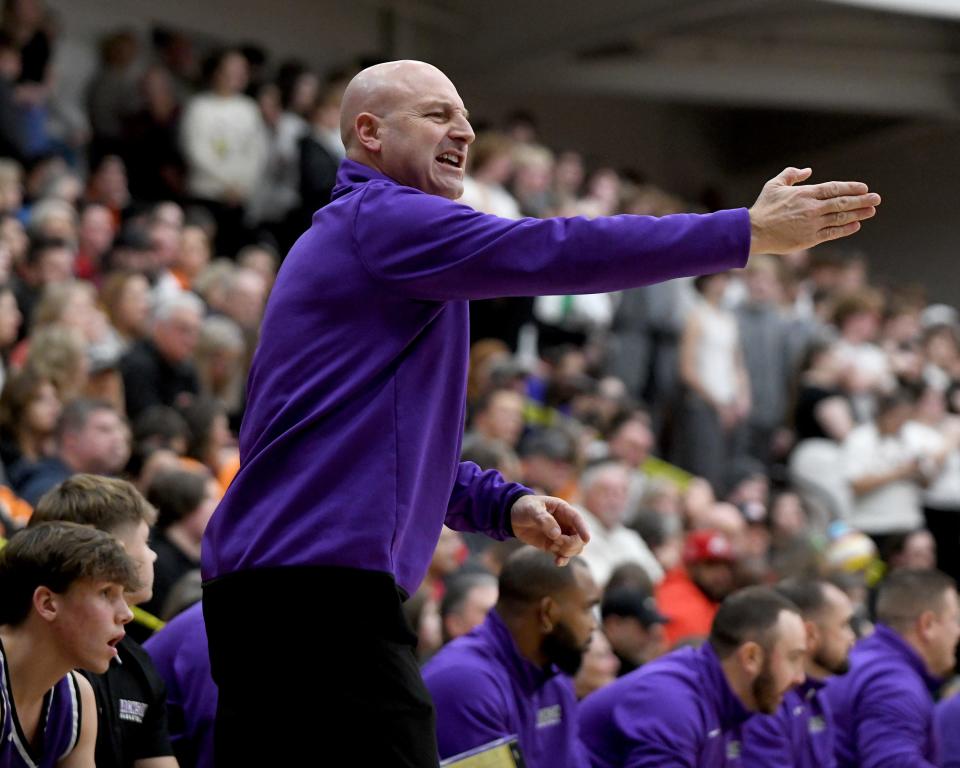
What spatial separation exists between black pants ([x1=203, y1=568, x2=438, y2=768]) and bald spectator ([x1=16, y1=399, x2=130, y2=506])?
11.0ft

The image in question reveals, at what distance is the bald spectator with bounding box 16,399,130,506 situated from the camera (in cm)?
579

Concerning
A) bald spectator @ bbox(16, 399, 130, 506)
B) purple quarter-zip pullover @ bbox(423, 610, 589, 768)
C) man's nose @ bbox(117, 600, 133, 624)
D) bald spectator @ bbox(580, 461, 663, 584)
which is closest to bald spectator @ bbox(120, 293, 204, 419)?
bald spectator @ bbox(16, 399, 130, 506)

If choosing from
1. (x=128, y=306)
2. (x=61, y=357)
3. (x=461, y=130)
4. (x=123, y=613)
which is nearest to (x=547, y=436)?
(x=128, y=306)

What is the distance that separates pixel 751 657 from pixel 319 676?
2.42 meters

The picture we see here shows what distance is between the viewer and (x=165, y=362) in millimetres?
7309

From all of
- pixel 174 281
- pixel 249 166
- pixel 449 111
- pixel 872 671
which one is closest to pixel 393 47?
pixel 249 166

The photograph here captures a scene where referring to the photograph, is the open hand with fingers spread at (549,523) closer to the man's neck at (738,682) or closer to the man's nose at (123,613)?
the man's nose at (123,613)

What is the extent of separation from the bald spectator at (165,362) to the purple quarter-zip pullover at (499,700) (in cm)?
297

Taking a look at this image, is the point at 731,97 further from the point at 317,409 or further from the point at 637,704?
the point at 317,409

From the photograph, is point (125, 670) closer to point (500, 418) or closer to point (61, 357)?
point (61, 357)

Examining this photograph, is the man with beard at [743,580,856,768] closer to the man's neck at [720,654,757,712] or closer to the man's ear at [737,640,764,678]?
the man's neck at [720,654,757,712]

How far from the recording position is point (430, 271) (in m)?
2.50

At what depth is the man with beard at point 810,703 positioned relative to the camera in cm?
490

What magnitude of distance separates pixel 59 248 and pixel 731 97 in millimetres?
9022
